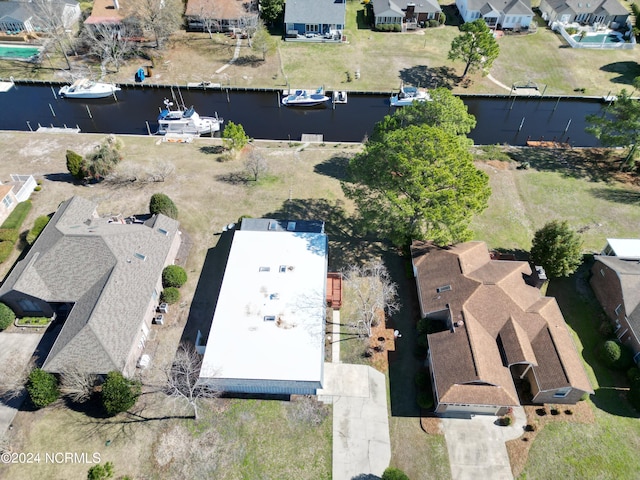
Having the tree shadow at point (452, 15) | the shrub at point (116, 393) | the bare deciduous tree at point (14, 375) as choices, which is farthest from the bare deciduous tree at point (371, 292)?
the tree shadow at point (452, 15)

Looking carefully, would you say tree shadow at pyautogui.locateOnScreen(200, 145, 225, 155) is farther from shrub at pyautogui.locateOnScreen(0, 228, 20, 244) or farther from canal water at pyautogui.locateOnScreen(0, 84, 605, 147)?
shrub at pyautogui.locateOnScreen(0, 228, 20, 244)

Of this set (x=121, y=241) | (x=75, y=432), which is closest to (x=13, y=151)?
(x=121, y=241)

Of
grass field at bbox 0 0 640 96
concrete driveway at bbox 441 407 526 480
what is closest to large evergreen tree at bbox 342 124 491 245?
concrete driveway at bbox 441 407 526 480

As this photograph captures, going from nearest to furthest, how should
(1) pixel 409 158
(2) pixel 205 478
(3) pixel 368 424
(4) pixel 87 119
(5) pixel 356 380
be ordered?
(2) pixel 205 478
(3) pixel 368 424
(5) pixel 356 380
(1) pixel 409 158
(4) pixel 87 119

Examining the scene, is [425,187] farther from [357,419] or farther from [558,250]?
[357,419]

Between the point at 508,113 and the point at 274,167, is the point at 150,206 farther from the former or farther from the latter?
the point at 508,113

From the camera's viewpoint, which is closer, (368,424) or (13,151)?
(368,424)

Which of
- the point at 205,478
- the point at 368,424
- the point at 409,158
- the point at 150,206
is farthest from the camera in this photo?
the point at 150,206

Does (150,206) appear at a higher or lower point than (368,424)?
higher
